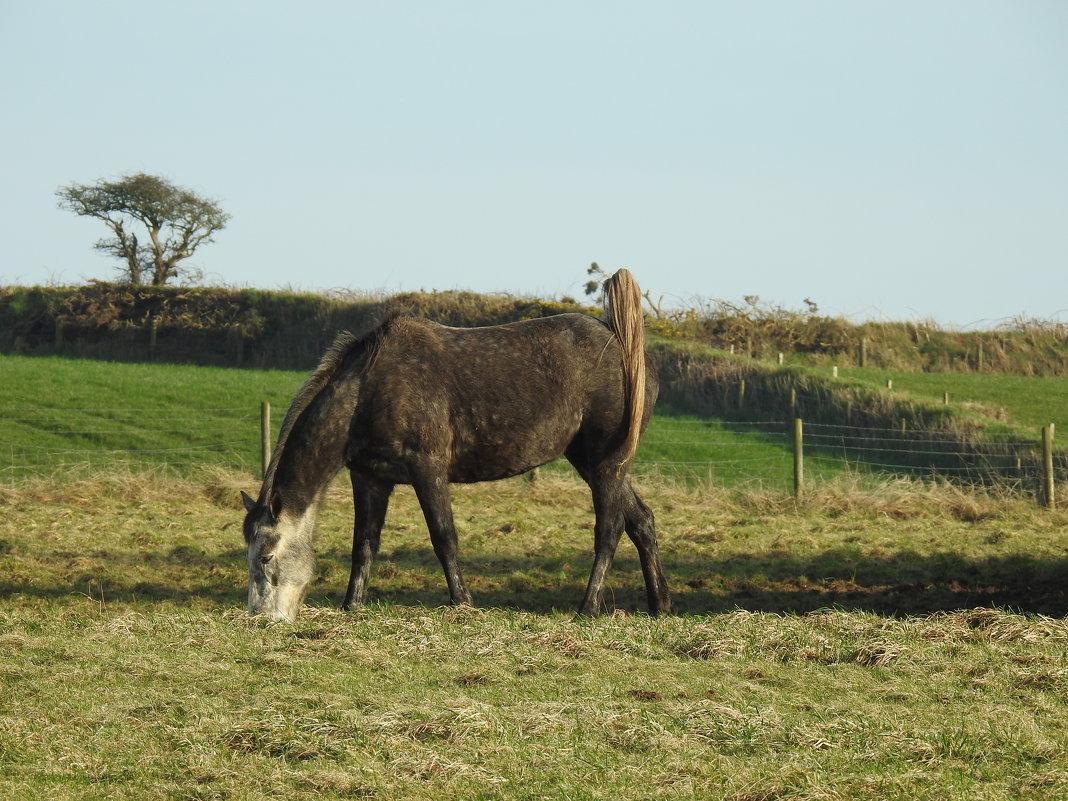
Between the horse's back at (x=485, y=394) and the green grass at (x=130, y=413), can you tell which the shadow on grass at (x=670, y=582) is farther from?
the green grass at (x=130, y=413)

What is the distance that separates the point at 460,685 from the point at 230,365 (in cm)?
3629

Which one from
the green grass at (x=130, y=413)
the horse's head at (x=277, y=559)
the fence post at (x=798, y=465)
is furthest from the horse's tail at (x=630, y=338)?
the green grass at (x=130, y=413)

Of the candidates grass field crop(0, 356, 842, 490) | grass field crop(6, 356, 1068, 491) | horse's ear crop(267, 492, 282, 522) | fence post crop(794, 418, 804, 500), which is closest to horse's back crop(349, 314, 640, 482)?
horse's ear crop(267, 492, 282, 522)

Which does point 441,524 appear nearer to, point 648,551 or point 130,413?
point 648,551

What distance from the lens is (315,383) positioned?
9.21 meters

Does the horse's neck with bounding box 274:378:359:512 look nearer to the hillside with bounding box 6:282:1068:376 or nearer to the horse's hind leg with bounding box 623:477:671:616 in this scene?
the horse's hind leg with bounding box 623:477:671:616

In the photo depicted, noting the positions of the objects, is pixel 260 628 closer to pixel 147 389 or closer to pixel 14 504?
pixel 14 504

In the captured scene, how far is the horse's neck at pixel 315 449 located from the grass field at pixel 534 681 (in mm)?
988

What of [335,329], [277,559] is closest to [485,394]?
[277,559]

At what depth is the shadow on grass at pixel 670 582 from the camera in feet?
34.3

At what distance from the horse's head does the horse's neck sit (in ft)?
→ 0.51

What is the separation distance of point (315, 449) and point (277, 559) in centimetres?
93

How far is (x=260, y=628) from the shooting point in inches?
318

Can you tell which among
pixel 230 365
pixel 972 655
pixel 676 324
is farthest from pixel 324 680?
pixel 230 365
